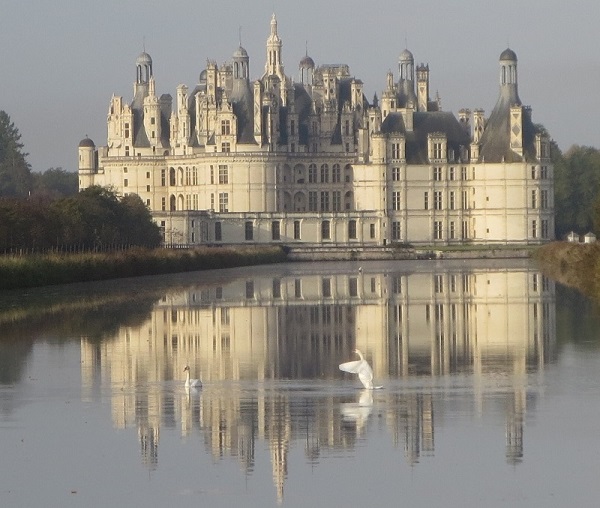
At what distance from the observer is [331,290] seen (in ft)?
157

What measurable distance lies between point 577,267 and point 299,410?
37148 mm

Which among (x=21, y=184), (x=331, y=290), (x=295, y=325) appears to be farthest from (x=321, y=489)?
(x=21, y=184)

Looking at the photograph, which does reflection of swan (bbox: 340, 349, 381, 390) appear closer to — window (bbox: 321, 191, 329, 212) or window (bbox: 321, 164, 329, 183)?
window (bbox: 321, 191, 329, 212)

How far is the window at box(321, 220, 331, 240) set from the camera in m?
108

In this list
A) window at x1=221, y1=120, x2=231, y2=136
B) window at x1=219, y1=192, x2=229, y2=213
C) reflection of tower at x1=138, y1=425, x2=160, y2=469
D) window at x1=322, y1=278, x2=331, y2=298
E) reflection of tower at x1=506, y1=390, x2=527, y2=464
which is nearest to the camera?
reflection of tower at x1=138, y1=425, x2=160, y2=469

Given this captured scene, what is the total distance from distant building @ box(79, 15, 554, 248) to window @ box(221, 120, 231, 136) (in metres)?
0.09

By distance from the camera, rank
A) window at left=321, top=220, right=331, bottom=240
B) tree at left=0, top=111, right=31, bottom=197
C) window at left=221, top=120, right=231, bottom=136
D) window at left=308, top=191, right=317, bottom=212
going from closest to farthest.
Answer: window at left=321, top=220, right=331, bottom=240 → window at left=221, top=120, right=231, bottom=136 → window at left=308, top=191, right=317, bottom=212 → tree at left=0, top=111, right=31, bottom=197

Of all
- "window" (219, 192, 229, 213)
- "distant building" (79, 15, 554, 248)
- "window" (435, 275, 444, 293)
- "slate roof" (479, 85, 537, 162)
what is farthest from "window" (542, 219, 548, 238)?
"window" (435, 275, 444, 293)

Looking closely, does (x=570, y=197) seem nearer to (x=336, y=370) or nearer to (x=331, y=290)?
(x=331, y=290)

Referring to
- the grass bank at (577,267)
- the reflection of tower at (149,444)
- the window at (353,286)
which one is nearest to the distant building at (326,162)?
the grass bank at (577,267)

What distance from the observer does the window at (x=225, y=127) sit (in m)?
113

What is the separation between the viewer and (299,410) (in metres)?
17.2

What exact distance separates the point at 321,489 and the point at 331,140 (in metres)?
105

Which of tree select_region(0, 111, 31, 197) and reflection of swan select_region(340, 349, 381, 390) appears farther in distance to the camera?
tree select_region(0, 111, 31, 197)
